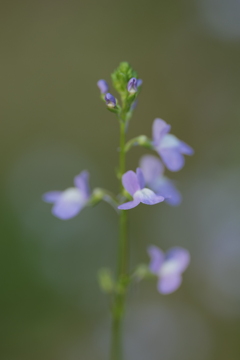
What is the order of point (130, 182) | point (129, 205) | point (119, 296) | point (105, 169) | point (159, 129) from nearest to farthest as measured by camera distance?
1. point (129, 205)
2. point (130, 182)
3. point (159, 129)
4. point (119, 296)
5. point (105, 169)

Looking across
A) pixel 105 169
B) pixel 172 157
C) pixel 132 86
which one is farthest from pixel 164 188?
pixel 105 169

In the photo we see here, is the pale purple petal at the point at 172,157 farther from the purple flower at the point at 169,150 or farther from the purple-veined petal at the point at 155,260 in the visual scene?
the purple-veined petal at the point at 155,260

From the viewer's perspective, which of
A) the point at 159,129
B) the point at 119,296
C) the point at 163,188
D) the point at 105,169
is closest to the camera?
the point at 159,129

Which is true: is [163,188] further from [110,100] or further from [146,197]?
[110,100]

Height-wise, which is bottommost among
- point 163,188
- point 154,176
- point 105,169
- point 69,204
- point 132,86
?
point 69,204

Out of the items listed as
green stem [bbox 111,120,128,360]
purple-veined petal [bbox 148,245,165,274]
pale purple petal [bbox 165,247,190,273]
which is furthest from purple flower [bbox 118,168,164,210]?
pale purple petal [bbox 165,247,190,273]

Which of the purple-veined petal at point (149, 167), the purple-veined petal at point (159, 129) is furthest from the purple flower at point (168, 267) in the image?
the purple-veined petal at point (159, 129)

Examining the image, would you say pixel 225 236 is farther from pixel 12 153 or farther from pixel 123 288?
pixel 12 153
